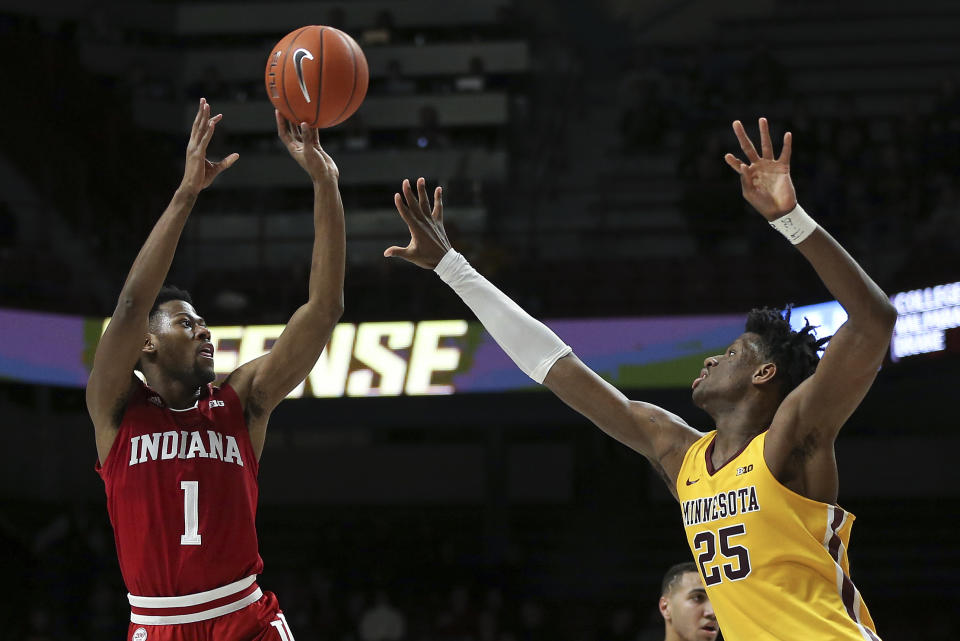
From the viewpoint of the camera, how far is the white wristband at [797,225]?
130 inches

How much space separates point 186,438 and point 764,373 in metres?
1.92

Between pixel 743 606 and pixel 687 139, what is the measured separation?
11.8 m

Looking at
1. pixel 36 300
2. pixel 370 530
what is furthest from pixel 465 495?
pixel 36 300

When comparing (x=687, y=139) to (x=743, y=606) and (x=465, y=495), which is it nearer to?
(x=465, y=495)

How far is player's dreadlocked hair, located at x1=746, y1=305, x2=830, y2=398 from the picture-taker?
3.84m

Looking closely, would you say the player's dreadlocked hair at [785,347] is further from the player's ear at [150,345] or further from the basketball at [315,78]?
the player's ear at [150,345]

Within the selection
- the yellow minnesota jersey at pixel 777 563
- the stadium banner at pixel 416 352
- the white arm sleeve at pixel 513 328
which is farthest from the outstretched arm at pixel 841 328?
the stadium banner at pixel 416 352

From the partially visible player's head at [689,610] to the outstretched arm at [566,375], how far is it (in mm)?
1210

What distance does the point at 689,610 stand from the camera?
5.13 meters

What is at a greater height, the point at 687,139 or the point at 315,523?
the point at 687,139

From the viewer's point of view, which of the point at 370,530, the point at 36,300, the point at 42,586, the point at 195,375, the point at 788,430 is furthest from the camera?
the point at 370,530

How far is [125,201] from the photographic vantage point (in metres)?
16.3

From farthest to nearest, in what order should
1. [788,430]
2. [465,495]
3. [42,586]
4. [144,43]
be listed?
[144,43]
[465,495]
[42,586]
[788,430]

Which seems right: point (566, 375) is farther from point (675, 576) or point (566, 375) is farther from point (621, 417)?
point (675, 576)
